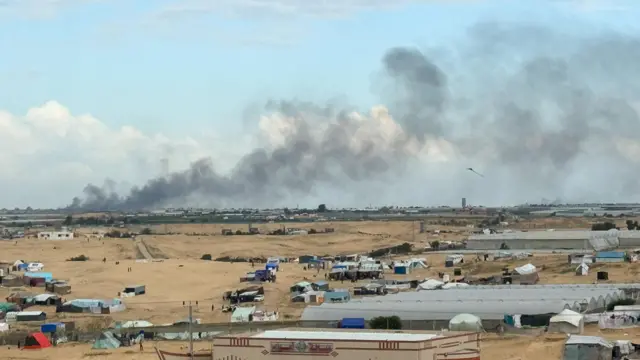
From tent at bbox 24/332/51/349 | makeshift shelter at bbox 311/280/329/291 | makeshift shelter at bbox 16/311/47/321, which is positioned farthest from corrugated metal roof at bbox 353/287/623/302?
tent at bbox 24/332/51/349

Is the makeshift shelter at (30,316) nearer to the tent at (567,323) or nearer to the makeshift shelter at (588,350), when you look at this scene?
the tent at (567,323)

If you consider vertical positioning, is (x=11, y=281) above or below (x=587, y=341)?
above

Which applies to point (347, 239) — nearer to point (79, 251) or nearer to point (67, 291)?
point (79, 251)

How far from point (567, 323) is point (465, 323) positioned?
317 centimetres

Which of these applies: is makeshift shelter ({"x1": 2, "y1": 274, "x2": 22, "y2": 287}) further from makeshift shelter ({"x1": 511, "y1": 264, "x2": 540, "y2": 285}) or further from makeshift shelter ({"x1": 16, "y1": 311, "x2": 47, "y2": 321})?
makeshift shelter ({"x1": 511, "y1": 264, "x2": 540, "y2": 285})

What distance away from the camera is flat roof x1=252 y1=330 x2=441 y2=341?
24.6 metres

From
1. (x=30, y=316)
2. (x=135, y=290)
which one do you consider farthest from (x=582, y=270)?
(x=30, y=316)

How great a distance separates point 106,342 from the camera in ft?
120

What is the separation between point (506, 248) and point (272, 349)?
60056mm

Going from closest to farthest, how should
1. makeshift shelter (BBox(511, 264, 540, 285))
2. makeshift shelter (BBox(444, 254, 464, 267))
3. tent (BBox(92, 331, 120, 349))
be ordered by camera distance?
tent (BBox(92, 331, 120, 349)) → makeshift shelter (BBox(511, 264, 540, 285)) → makeshift shelter (BBox(444, 254, 464, 267))

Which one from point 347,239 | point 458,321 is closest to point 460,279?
point 458,321

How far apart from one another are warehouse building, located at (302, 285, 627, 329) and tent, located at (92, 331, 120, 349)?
670 cm

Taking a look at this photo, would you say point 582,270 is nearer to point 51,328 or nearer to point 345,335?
point 51,328

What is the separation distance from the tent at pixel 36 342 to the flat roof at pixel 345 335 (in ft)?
45.0
